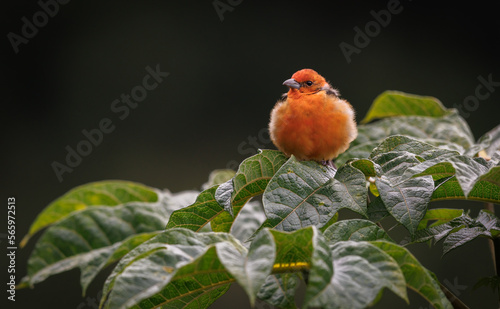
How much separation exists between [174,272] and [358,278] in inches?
11.3

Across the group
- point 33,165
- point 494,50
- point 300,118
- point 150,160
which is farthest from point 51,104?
point 494,50

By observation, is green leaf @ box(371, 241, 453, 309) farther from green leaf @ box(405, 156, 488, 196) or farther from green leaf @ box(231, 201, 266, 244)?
green leaf @ box(231, 201, 266, 244)

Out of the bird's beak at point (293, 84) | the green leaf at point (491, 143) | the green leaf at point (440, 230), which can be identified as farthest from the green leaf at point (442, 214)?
the bird's beak at point (293, 84)

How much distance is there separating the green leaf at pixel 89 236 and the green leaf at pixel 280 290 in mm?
699

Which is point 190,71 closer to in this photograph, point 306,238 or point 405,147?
point 405,147

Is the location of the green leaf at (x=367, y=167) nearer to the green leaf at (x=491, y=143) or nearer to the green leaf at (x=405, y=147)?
the green leaf at (x=405, y=147)

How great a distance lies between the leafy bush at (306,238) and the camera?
80 centimetres

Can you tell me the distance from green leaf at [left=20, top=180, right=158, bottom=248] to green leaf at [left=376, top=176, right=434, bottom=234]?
3.33ft

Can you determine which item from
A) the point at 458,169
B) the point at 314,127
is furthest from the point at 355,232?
the point at 314,127

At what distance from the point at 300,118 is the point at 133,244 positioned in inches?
27.0

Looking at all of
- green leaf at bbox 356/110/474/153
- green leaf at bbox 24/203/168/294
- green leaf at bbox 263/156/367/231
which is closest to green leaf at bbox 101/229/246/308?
green leaf at bbox 263/156/367/231

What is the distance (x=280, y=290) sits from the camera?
93 centimetres

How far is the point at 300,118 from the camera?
170 cm

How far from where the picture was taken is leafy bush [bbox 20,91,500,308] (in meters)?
0.80
